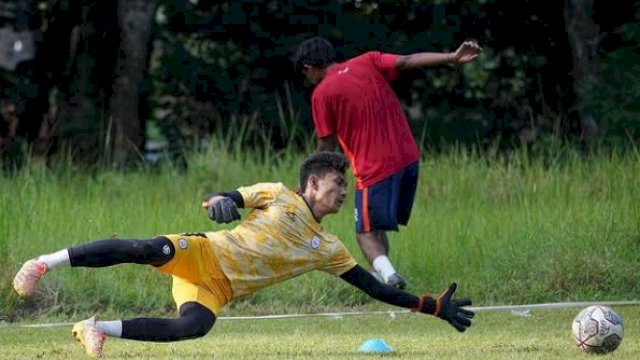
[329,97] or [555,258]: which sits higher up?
[329,97]

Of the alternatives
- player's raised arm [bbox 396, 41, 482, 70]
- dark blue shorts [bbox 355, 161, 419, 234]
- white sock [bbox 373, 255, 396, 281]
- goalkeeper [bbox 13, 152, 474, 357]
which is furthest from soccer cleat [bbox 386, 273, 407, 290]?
goalkeeper [bbox 13, 152, 474, 357]

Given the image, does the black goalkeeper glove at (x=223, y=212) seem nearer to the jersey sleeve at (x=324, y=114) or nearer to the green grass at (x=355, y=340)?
the green grass at (x=355, y=340)

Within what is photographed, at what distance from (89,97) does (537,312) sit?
9.80 meters

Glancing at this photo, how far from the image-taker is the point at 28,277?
765 cm

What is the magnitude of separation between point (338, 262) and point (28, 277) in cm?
166

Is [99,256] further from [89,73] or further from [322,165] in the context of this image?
[89,73]

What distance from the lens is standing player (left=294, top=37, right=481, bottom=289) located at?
11031mm

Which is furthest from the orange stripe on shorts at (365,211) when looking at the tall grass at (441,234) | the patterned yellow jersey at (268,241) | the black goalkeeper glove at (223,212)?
the black goalkeeper glove at (223,212)

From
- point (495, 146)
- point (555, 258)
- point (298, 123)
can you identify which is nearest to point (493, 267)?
point (555, 258)

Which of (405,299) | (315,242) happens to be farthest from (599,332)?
(315,242)

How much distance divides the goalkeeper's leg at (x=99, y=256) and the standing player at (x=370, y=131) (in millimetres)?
3060

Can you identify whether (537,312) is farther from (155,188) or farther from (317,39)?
(155,188)

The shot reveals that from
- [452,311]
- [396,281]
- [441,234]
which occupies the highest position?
[452,311]

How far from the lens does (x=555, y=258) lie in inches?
486
